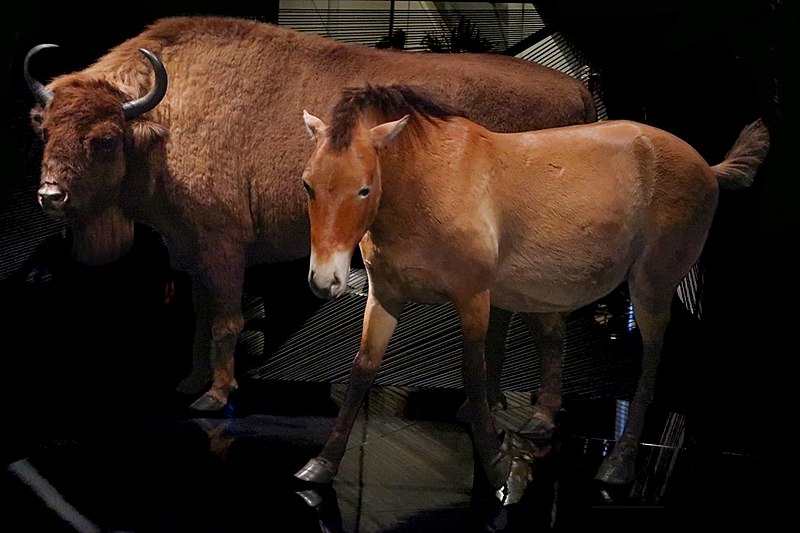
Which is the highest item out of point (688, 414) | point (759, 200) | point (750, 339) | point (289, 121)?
point (289, 121)

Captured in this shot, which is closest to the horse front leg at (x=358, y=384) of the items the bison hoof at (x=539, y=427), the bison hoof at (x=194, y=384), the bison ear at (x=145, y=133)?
the bison hoof at (x=539, y=427)

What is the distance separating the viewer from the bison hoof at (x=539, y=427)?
4.05 metres

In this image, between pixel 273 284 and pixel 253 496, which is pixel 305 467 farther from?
pixel 273 284

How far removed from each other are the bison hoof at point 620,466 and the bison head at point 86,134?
2.23 metres

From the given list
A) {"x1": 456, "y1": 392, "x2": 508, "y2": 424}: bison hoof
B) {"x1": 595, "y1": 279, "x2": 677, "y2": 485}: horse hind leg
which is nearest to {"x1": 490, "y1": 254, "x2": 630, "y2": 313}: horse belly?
{"x1": 595, "y1": 279, "x2": 677, "y2": 485}: horse hind leg

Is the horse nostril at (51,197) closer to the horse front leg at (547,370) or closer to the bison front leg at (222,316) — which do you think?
the bison front leg at (222,316)

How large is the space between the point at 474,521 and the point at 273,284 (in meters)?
1.80

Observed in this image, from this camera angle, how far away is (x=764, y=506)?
11.6 feet

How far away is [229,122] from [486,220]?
1.37m

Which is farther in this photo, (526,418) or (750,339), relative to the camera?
(750,339)

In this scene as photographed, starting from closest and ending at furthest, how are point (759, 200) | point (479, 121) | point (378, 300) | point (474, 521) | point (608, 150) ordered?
point (474, 521), point (378, 300), point (608, 150), point (479, 121), point (759, 200)

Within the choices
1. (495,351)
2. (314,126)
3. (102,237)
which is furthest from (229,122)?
(495,351)

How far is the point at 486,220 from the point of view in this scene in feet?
10.9

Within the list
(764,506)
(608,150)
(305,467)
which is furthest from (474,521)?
(608,150)
